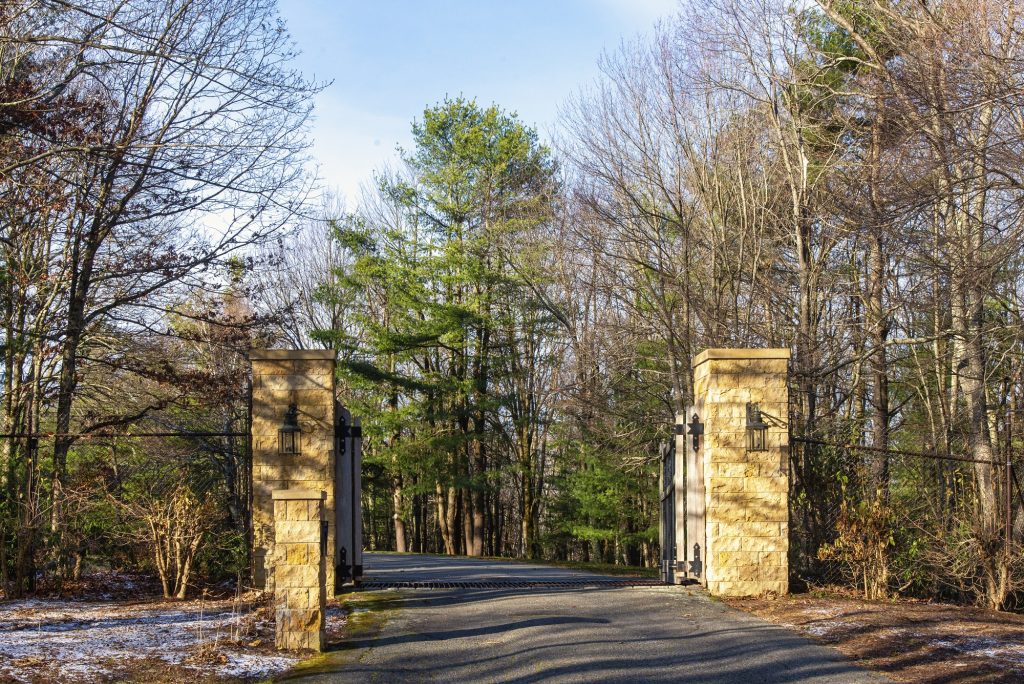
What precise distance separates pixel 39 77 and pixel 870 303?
39.1 feet

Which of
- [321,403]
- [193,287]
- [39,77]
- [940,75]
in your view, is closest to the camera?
[321,403]

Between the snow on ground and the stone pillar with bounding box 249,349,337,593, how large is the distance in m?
1.08

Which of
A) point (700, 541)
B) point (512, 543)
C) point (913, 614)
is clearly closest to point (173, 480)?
point (700, 541)

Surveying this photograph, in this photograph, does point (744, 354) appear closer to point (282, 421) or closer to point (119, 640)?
point (282, 421)

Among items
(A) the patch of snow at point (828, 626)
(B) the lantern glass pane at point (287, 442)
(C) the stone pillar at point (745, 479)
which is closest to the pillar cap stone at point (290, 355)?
(B) the lantern glass pane at point (287, 442)

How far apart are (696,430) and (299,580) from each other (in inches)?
179

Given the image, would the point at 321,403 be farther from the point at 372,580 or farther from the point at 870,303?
the point at 870,303

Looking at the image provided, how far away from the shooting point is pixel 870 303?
575 inches

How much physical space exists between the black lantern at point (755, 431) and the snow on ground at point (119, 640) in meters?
4.90

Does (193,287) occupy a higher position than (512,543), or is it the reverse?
(193,287)

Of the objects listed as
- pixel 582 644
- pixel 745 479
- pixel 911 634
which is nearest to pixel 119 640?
pixel 582 644

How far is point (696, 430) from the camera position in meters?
9.58

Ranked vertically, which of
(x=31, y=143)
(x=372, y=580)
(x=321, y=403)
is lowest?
(x=372, y=580)

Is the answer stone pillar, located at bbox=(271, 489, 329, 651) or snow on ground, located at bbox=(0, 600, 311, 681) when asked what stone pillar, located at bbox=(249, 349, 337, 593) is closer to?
snow on ground, located at bbox=(0, 600, 311, 681)
